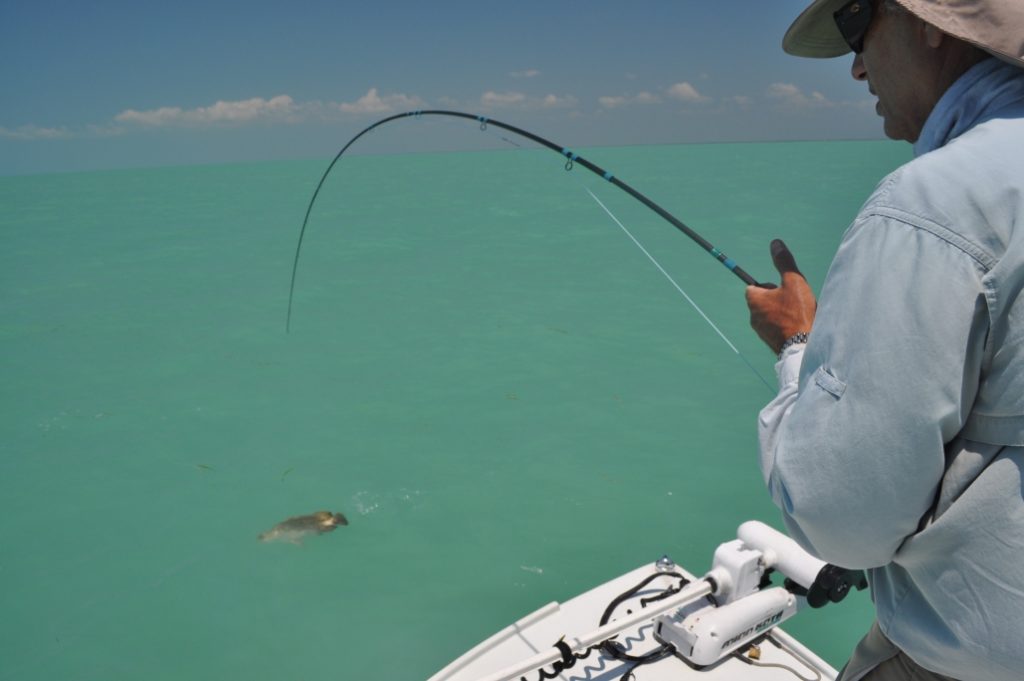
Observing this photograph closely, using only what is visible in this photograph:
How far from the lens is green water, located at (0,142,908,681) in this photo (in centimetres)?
363

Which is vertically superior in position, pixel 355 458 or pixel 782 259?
pixel 782 259

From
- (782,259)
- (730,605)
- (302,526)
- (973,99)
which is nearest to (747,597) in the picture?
(730,605)

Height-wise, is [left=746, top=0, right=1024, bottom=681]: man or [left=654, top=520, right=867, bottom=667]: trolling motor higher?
[left=746, top=0, right=1024, bottom=681]: man

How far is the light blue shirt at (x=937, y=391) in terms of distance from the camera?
71 centimetres

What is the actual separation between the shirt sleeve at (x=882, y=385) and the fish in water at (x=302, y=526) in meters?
3.87

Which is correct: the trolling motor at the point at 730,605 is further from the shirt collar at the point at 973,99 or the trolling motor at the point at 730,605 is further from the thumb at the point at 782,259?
the shirt collar at the point at 973,99

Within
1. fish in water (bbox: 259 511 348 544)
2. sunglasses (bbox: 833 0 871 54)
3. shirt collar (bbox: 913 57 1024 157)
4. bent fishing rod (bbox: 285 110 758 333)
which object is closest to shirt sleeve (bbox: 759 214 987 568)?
shirt collar (bbox: 913 57 1024 157)

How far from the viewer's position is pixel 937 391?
73 cm

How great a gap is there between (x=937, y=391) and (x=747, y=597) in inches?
54.9

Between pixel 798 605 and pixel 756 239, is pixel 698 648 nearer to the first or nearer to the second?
pixel 798 605

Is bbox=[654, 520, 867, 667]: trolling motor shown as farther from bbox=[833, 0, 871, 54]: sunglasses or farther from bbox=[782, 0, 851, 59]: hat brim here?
bbox=[833, 0, 871, 54]: sunglasses

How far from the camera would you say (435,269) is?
13.6 m

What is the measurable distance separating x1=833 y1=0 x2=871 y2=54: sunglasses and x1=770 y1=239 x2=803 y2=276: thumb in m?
0.36

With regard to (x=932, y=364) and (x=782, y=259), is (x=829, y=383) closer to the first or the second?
(x=932, y=364)
